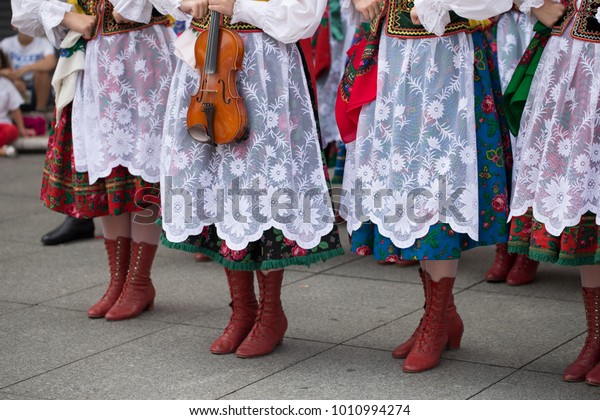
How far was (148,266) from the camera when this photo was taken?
4773mm

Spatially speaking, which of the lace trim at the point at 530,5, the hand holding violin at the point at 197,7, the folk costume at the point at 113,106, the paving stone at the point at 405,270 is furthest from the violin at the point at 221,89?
the paving stone at the point at 405,270

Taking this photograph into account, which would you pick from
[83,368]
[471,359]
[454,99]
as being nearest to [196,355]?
[83,368]

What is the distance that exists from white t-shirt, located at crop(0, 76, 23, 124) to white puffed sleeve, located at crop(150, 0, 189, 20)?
6.98 metres

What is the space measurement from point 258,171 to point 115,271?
124 cm

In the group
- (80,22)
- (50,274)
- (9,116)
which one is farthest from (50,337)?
(9,116)

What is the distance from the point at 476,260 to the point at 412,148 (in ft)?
7.40

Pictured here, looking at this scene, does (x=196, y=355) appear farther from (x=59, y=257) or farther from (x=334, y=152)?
(x=334, y=152)

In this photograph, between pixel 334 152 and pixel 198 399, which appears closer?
pixel 198 399

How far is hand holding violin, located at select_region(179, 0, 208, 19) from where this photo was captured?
3.91 m

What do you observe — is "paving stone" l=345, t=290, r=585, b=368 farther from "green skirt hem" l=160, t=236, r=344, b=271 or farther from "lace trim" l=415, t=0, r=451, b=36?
"lace trim" l=415, t=0, r=451, b=36

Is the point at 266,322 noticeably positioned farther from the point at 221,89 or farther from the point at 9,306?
the point at 9,306

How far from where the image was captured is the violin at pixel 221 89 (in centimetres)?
380

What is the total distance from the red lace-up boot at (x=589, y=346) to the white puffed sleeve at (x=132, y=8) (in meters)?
2.22

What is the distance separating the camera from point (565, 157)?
351 cm
